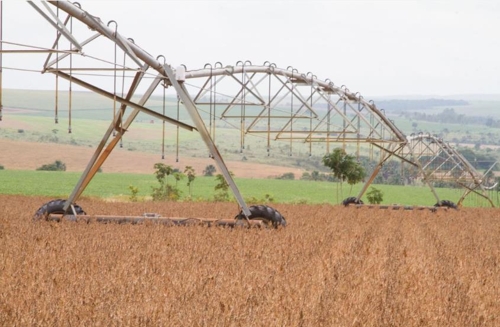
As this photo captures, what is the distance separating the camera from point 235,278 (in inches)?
284

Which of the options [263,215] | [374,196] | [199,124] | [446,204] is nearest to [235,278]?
[199,124]

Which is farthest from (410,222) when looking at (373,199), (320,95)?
(373,199)

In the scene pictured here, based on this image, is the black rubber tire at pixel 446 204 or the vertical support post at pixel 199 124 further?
the black rubber tire at pixel 446 204

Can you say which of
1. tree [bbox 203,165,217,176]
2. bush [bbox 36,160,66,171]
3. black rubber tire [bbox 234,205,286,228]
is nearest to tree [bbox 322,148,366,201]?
black rubber tire [bbox 234,205,286,228]

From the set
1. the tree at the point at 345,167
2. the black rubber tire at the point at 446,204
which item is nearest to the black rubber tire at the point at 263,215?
the black rubber tire at the point at 446,204

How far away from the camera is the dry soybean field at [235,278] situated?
5.67 metres

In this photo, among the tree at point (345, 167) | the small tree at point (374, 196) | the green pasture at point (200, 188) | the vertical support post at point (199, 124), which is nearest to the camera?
the vertical support post at point (199, 124)

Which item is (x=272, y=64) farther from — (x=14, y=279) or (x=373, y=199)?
(x=373, y=199)

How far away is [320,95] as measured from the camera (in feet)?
61.6

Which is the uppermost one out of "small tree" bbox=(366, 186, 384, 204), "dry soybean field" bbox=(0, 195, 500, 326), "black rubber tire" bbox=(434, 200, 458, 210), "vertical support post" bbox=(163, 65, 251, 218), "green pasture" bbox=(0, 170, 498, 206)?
"vertical support post" bbox=(163, 65, 251, 218)

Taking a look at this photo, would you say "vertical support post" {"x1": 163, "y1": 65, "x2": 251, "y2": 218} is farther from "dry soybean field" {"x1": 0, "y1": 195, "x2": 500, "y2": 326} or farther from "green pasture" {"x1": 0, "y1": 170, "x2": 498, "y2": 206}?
"green pasture" {"x1": 0, "y1": 170, "x2": 498, "y2": 206}

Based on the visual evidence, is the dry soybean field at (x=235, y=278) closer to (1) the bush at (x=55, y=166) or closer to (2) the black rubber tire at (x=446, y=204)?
(2) the black rubber tire at (x=446, y=204)

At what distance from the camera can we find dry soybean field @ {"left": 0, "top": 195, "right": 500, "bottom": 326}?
5668 mm

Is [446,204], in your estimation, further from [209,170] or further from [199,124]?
[209,170]
